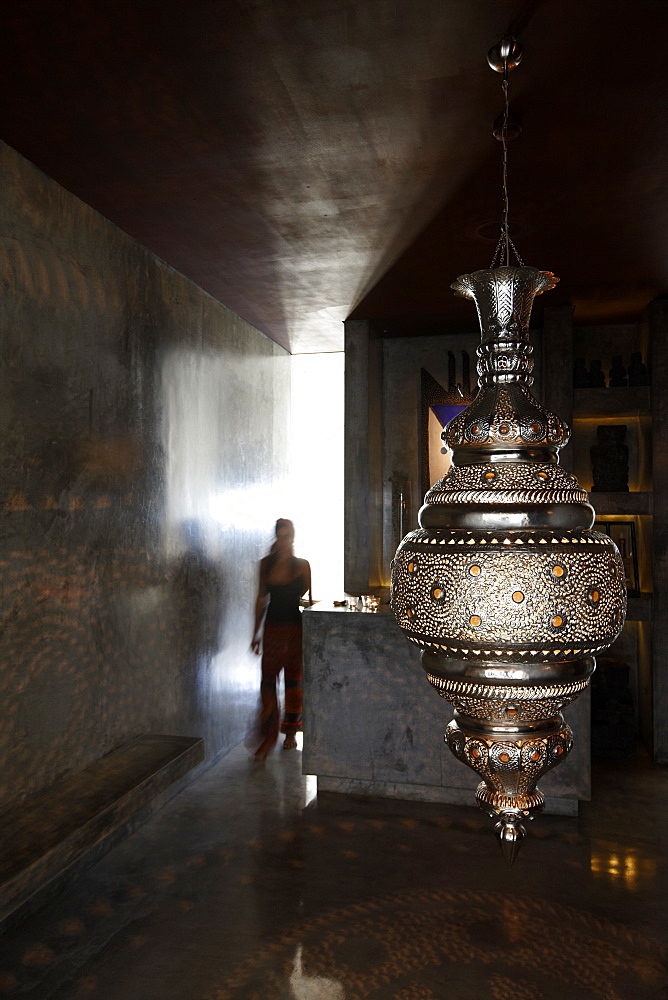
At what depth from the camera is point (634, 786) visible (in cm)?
441

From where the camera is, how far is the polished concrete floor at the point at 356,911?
2490mm

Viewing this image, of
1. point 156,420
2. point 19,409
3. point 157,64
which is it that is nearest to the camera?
point 157,64

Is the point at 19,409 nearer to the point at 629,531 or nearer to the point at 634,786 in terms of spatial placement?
the point at 634,786

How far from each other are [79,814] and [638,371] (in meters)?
4.61

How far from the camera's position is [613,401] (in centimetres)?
524

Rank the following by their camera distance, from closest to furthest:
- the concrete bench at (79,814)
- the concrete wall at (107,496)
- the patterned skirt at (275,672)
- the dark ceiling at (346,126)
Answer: the dark ceiling at (346,126), the concrete bench at (79,814), the concrete wall at (107,496), the patterned skirt at (275,672)

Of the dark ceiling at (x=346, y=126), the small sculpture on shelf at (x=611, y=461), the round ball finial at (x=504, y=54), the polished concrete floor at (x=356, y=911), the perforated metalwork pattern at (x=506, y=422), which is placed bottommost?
the polished concrete floor at (x=356, y=911)

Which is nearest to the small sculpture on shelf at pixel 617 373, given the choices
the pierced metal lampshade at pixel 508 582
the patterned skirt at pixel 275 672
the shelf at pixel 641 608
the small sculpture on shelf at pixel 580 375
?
the small sculpture on shelf at pixel 580 375

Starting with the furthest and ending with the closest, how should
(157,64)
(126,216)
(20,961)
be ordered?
(126,216) < (20,961) < (157,64)

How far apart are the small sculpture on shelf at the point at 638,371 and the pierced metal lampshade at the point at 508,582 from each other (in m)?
4.75

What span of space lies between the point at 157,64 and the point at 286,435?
A: 184 inches

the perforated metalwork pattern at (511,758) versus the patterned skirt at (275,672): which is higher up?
the perforated metalwork pattern at (511,758)

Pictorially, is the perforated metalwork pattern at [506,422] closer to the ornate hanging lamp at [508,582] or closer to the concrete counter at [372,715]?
the ornate hanging lamp at [508,582]

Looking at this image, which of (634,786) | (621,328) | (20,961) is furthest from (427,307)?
(20,961)
